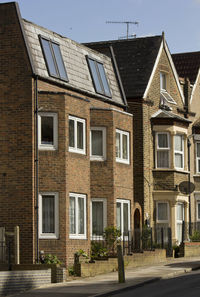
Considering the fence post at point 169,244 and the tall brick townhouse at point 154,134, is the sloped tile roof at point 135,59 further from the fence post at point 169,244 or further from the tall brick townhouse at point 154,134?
the fence post at point 169,244

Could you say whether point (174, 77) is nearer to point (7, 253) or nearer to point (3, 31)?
point (3, 31)

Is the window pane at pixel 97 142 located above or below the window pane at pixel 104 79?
below

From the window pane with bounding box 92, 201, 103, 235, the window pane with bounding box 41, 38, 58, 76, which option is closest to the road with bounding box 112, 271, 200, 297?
the window pane with bounding box 92, 201, 103, 235

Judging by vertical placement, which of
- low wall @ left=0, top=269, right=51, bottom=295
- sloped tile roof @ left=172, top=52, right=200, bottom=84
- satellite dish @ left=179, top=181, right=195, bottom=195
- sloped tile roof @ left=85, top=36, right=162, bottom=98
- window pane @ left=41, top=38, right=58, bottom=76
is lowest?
low wall @ left=0, top=269, right=51, bottom=295

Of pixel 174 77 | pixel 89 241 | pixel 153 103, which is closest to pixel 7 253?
pixel 89 241

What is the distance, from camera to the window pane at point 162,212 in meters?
40.7

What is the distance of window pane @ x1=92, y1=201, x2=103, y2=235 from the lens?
1298 inches

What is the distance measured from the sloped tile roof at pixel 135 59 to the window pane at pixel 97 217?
8361 millimetres

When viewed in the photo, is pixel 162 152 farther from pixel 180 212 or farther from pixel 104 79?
pixel 104 79

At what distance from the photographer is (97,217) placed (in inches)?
1305

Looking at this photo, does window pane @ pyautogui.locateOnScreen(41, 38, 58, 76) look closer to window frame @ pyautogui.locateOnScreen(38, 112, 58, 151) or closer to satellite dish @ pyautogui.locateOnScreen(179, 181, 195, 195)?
window frame @ pyautogui.locateOnScreen(38, 112, 58, 151)

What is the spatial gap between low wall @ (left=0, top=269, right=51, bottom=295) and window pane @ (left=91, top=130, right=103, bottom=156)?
809 centimetres

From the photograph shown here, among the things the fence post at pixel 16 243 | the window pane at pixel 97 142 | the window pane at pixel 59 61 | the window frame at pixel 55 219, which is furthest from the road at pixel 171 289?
the window pane at pixel 59 61

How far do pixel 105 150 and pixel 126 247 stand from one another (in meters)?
4.22
